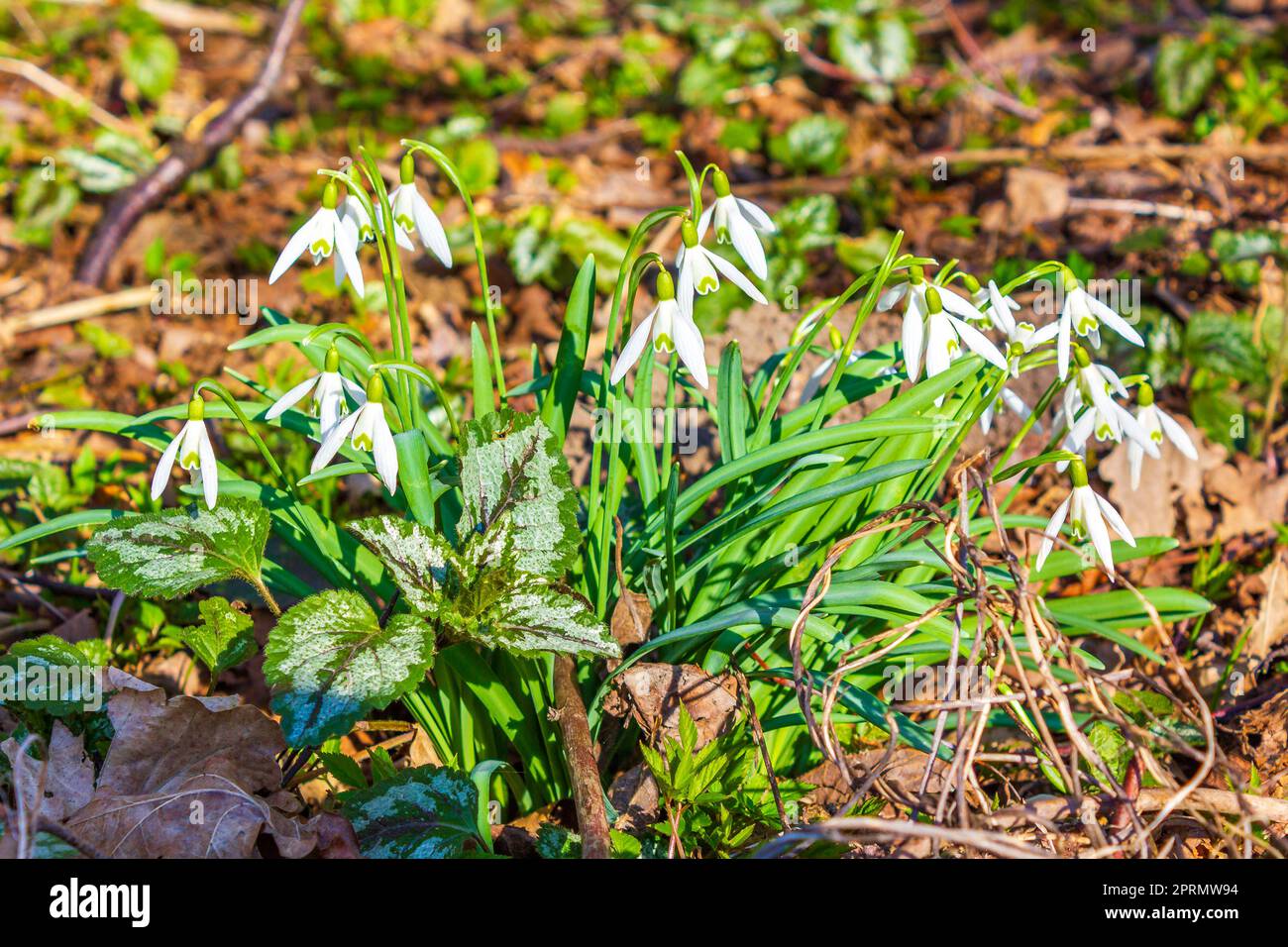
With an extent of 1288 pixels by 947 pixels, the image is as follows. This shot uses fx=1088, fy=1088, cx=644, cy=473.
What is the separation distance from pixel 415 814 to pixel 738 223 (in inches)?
40.4

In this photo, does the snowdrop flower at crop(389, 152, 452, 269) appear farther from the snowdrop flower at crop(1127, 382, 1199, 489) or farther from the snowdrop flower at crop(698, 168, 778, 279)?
the snowdrop flower at crop(1127, 382, 1199, 489)

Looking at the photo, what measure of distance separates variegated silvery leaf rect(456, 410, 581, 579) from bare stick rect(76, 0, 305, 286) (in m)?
2.63

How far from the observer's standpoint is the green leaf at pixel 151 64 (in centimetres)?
439

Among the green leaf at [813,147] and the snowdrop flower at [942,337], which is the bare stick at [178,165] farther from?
the snowdrop flower at [942,337]

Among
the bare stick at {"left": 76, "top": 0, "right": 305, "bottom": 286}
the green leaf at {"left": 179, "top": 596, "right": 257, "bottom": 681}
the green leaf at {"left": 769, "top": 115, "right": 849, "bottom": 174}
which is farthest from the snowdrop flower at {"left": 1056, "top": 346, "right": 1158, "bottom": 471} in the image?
the bare stick at {"left": 76, "top": 0, "right": 305, "bottom": 286}

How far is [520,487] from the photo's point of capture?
1693 millimetres

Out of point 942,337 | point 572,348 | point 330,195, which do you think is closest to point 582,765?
point 572,348

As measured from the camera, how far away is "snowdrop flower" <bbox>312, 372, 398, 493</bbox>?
153cm

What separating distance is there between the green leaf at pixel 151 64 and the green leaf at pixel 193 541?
3.35 metres

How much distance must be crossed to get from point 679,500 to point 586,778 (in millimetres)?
475

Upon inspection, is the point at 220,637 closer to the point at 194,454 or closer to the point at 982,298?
the point at 194,454

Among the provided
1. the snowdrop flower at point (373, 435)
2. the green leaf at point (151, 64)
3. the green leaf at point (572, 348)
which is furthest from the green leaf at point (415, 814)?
the green leaf at point (151, 64)
